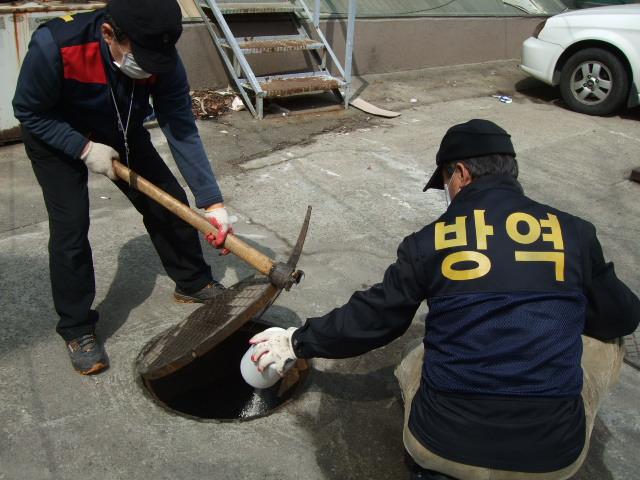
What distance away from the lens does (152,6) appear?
239 cm

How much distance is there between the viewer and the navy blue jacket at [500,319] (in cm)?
183

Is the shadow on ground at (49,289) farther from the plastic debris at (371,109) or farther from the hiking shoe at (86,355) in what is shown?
the plastic debris at (371,109)

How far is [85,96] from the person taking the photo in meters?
2.67

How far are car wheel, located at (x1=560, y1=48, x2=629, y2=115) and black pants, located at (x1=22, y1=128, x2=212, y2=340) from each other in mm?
5889

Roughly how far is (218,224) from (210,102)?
4.04 meters

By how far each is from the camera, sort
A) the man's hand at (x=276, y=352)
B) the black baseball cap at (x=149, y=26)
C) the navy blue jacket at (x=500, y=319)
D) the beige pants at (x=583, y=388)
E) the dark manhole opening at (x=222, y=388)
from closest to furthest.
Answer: the navy blue jacket at (x=500, y=319), the beige pants at (x=583, y=388), the man's hand at (x=276, y=352), the black baseball cap at (x=149, y=26), the dark manhole opening at (x=222, y=388)

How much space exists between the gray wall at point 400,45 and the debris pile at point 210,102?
13cm

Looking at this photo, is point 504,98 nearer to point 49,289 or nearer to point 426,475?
point 49,289

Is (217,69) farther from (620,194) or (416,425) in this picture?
(416,425)

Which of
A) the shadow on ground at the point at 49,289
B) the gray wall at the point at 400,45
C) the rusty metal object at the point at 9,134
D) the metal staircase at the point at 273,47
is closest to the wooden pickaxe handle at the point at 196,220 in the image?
the shadow on ground at the point at 49,289

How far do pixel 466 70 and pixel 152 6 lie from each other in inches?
287

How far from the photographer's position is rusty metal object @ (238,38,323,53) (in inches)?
255

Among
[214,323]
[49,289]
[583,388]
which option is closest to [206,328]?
[214,323]

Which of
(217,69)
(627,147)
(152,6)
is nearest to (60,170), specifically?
(152,6)
